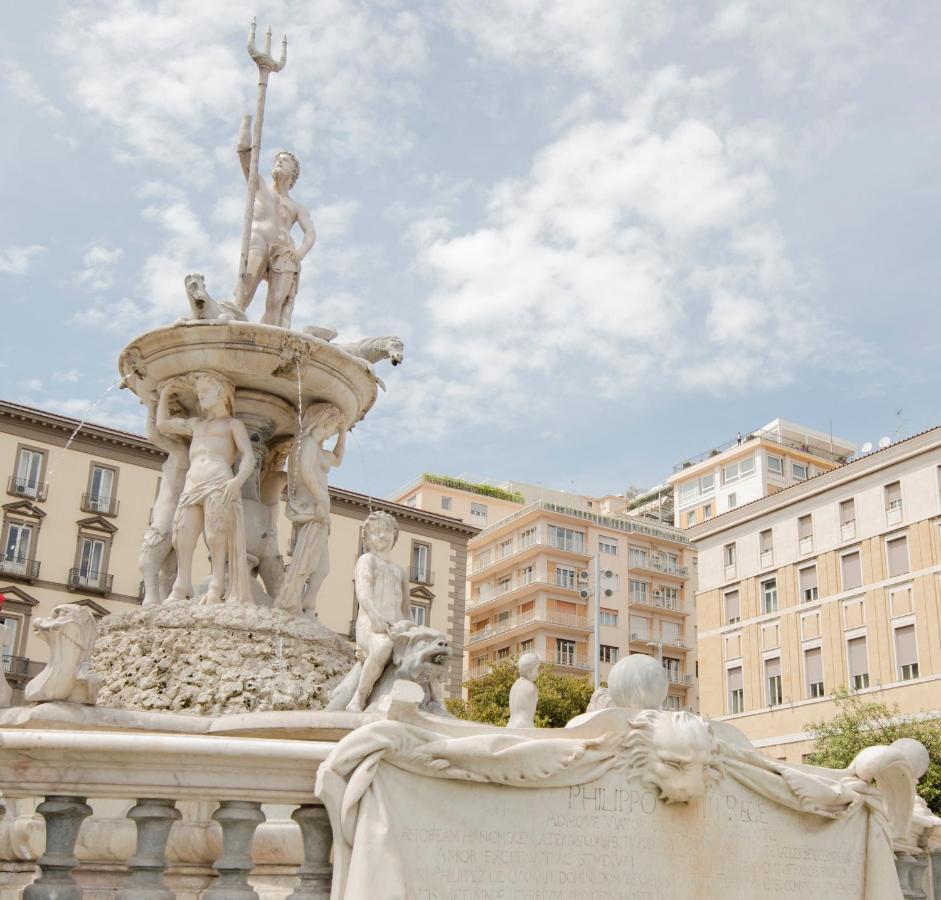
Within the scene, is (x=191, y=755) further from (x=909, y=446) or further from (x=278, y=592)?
(x=909, y=446)

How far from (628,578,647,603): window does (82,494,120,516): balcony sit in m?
34.0

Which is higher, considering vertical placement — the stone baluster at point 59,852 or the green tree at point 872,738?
the green tree at point 872,738

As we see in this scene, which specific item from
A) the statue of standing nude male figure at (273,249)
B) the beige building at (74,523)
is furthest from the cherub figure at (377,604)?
the beige building at (74,523)

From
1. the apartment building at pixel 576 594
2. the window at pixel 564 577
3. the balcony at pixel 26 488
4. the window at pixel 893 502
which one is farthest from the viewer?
the window at pixel 564 577

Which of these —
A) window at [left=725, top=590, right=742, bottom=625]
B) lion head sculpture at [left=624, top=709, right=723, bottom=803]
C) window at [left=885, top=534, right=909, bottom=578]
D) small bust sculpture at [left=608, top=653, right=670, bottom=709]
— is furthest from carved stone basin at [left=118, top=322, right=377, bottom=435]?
window at [left=725, top=590, right=742, bottom=625]

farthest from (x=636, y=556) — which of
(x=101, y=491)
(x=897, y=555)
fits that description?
(x=101, y=491)

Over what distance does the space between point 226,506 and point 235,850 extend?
600 centimetres

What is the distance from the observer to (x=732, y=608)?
51.0m

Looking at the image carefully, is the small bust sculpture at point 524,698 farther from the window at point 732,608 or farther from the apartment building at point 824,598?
the window at point 732,608

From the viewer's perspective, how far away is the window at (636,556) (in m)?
70.3

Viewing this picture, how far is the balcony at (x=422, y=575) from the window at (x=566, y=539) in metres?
16.5

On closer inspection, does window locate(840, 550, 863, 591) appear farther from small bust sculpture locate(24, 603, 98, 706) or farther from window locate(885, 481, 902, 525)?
small bust sculpture locate(24, 603, 98, 706)

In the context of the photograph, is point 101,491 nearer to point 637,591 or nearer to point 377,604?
point 637,591

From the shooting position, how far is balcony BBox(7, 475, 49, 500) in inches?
1692
